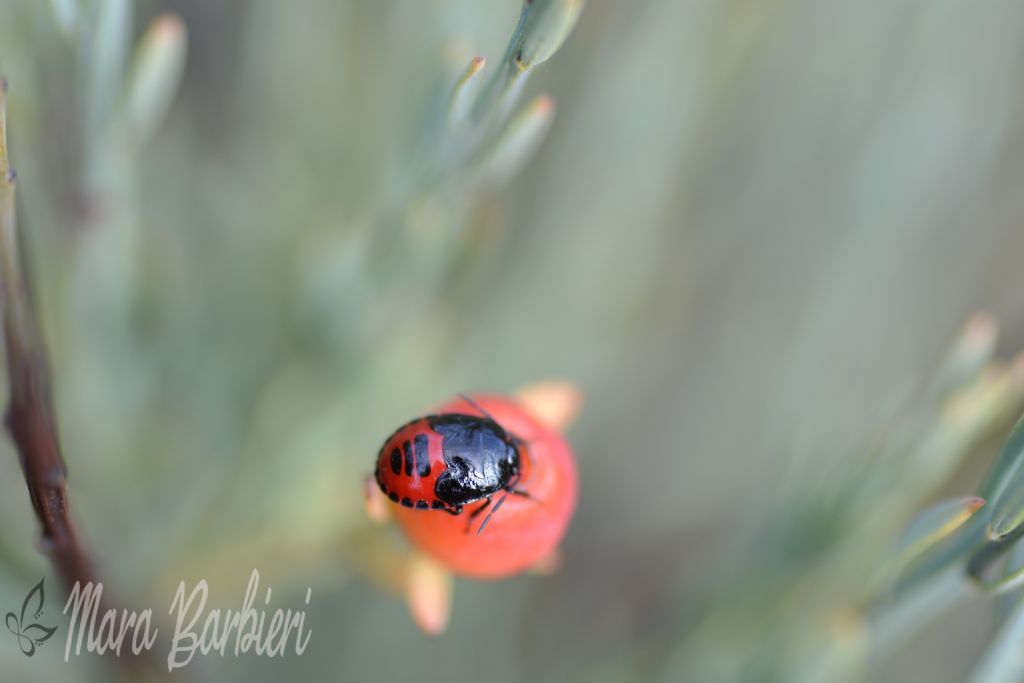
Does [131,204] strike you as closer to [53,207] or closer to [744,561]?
[53,207]

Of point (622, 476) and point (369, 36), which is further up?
point (369, 36)

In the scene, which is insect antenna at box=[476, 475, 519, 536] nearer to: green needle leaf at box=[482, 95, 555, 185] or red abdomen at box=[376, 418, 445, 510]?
red abdomen at box=[376, 418, 445, 510]

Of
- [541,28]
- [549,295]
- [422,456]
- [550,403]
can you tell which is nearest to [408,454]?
[422,456]

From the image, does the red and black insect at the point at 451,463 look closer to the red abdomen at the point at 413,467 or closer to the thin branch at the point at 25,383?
the red abdomen at the point at 413,467

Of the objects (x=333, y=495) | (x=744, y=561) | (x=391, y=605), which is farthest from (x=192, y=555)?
(x=744, y=561)

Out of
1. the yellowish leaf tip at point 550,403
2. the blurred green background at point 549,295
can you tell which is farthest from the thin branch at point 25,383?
the yellowish leaf tip at point 550,403

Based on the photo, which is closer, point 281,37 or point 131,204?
point 131,204
